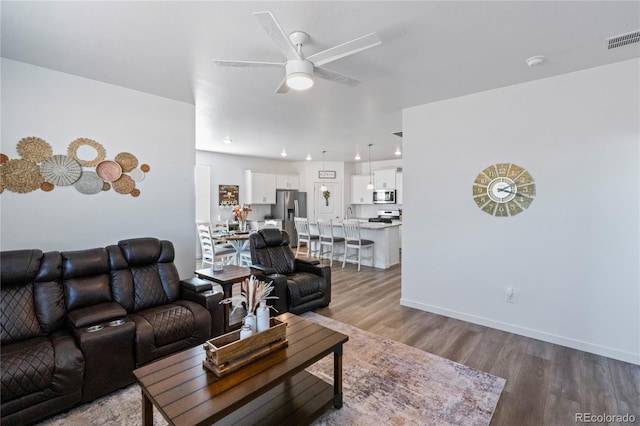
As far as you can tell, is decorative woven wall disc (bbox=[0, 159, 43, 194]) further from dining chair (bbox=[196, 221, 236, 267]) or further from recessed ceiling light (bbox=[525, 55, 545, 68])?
recessed ceiling light (bbox=[525, 55, 545, 68])

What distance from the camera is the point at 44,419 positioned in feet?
6.49

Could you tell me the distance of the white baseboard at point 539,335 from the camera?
2750 millimetres

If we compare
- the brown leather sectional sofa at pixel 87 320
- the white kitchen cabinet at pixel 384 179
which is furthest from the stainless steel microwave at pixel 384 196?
the brown leather sectional sofa at pixel 87 320

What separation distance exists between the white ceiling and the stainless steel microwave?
499 cm

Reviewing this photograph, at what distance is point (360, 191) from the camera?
9.53m

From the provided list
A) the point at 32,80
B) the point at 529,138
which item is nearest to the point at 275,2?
the point at 32,80

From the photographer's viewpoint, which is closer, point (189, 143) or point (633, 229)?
point (633, 229)

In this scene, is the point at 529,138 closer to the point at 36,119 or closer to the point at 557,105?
the point at 557,105

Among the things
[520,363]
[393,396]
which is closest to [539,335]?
[520,363]

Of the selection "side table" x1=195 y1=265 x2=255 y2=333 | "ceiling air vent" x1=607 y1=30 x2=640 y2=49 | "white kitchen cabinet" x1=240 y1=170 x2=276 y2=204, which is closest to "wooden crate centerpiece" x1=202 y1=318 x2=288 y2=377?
"side table" x1=195 y1=265 x2=255 y2=333

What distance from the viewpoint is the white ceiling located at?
198 centimetres

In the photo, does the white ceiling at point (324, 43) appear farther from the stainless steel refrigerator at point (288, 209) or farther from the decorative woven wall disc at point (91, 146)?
the stainless steel refrigerator at point (288, 209)

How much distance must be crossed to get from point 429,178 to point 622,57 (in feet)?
6.66

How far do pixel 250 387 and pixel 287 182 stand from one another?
798 centimetres
